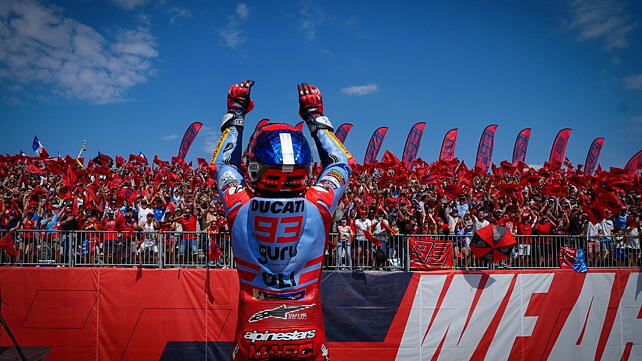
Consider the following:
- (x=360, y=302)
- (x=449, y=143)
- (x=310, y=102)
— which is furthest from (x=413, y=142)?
(x=310, y=102)

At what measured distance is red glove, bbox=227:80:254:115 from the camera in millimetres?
3990

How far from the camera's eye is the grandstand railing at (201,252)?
1014 cm

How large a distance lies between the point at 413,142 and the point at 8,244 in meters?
30.6

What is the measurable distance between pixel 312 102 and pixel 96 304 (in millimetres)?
7959

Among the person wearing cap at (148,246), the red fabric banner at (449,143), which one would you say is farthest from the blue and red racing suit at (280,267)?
Result: the red fabric banner at (449,143)

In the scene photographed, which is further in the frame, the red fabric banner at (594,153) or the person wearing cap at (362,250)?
the red fabric banner at (594,153)

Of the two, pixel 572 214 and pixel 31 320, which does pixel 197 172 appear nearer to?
pixel 31 320

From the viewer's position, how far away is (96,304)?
32.1ft

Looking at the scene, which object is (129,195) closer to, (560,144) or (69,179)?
(69,179)

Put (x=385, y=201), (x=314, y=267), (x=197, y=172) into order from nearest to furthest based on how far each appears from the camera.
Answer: (x=314, y=267)
(x=385, y=201)
(x=197, y=172)

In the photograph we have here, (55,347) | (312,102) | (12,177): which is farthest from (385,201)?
(12,177)

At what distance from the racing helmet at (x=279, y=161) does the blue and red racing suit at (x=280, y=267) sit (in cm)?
9

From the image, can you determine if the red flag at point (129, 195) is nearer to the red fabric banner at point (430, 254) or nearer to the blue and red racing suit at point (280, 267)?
the red fabric banner at point (430, 254)

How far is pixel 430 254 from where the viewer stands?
10336mm
